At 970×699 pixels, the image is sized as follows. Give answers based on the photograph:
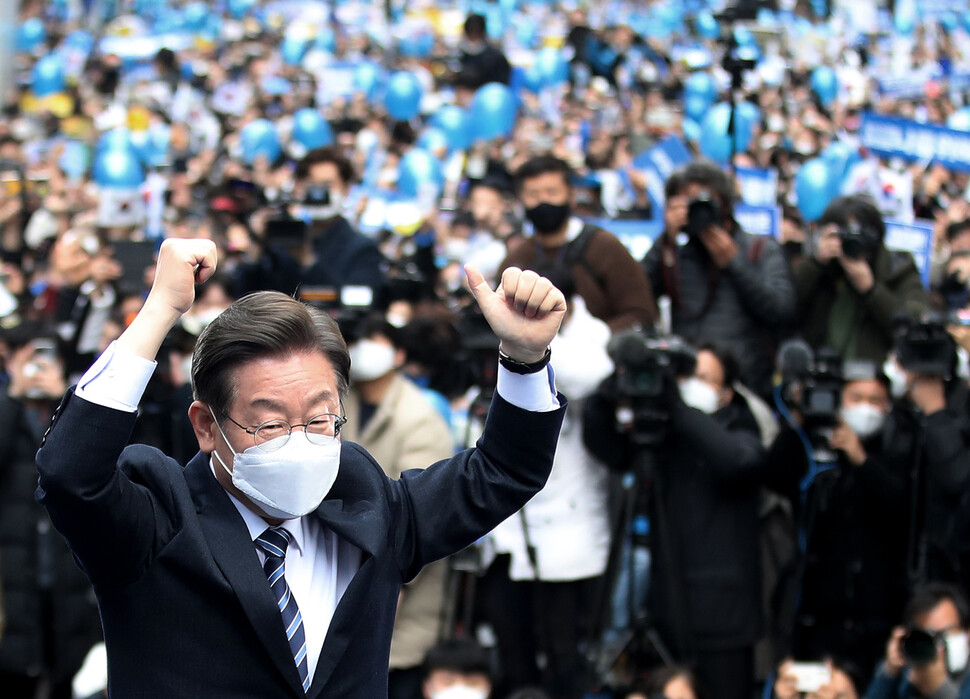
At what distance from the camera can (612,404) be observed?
4945 mm

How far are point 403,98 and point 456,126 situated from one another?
1565mm

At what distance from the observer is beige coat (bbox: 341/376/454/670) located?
→ 5137mm

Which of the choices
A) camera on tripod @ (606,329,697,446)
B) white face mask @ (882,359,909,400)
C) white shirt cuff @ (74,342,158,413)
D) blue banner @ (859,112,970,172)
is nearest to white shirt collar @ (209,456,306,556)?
white shirt cuff @ (74,342,158,413)

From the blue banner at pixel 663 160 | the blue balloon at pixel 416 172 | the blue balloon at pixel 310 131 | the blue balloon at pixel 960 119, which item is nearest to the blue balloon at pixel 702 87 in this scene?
the blue balloon at pixel 960 119

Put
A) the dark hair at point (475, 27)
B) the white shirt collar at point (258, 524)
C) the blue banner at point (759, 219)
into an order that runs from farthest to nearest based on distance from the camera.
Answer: the dark hair at point (475, 27) → the blue banner at point (759, 219) → the white shirt collar at point (258, 524)

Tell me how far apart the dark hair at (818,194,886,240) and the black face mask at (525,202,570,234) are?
3.41ft

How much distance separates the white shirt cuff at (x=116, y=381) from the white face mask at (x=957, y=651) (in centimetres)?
357

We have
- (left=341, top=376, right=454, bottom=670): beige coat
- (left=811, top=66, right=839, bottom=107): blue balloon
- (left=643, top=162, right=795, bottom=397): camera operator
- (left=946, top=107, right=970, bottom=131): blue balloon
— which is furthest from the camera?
(left=811, top=66, right=839, bottom=107): blue balloon

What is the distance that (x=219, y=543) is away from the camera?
2102 millimetres

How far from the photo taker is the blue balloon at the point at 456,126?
13086mm

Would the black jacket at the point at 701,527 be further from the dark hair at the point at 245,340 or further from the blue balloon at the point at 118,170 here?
the blue balloon at the point at 118,170

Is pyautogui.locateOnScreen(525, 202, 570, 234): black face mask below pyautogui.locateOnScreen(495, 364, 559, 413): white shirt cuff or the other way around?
below

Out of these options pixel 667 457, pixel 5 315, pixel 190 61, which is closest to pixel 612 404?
pixel 667 457

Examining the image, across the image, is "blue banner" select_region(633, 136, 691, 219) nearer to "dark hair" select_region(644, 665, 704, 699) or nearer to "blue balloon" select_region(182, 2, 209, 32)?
"dark hair" select_region(644, 665, 704, 699)
